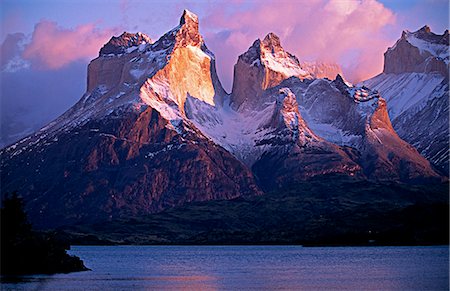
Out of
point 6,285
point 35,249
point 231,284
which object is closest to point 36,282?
point 6,285

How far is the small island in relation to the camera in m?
163

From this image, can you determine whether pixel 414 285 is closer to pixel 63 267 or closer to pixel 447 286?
pixel 447 286

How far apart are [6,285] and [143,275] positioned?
1811 inches

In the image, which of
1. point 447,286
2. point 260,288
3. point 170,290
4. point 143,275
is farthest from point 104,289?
point 447,286

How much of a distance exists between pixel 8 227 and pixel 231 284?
39.4m

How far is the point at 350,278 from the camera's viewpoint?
16925 centimetres

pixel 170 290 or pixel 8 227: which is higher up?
pixel 8 227

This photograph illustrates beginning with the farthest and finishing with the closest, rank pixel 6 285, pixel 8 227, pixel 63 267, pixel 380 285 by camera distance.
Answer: pixel 63 267
pixel 8 227
pixel 380 285
pixel 6 285

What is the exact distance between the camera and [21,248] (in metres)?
164

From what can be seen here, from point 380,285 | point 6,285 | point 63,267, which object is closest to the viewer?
point 6,285

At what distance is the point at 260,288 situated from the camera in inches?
6014

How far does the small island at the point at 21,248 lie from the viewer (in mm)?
163125

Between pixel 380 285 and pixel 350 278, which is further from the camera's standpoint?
pixel 350 278

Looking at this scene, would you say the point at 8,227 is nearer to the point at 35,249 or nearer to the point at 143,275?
the point at 35,249
